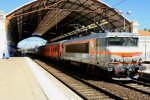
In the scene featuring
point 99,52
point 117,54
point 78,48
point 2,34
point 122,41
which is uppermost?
point 2,34

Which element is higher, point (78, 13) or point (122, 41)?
point (78, 13)

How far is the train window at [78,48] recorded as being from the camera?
1008 inches

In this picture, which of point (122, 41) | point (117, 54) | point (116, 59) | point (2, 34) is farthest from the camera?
point (2, 34)

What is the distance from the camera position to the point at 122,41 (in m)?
21.4

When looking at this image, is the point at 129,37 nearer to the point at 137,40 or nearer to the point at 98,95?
the point at 137,40

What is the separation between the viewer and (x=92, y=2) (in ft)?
180

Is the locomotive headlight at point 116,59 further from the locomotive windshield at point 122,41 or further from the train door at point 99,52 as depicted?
the train door at point 99,52

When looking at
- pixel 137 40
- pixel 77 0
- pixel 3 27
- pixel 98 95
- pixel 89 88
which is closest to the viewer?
pixel 98 95

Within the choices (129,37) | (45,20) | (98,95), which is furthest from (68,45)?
(45,20)

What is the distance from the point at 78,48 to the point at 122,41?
7.81 metres

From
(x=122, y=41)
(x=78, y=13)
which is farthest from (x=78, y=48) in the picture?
(x=78, y=13)

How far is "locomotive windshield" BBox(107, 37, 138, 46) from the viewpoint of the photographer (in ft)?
69.3

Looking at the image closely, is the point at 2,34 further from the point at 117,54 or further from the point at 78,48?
the point at 117,54

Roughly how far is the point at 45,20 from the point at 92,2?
21.9 metres
